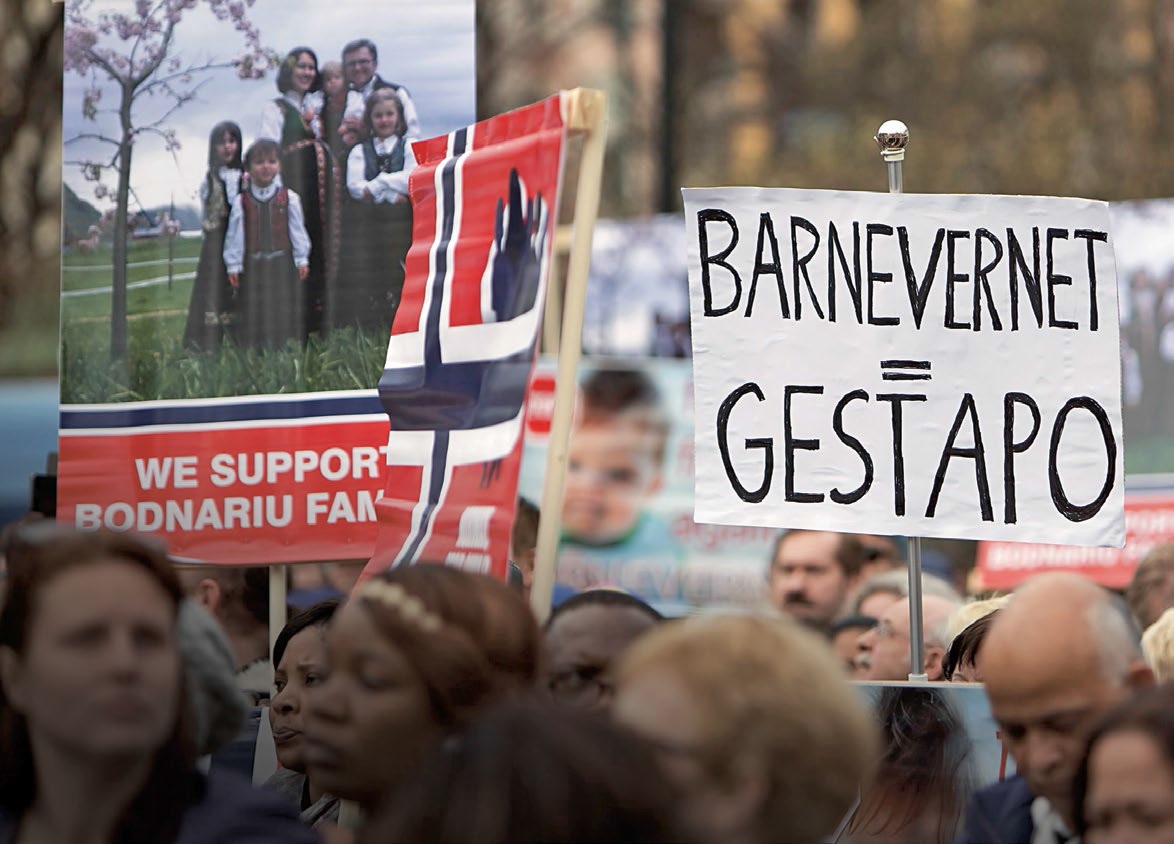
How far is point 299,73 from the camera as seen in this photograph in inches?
186

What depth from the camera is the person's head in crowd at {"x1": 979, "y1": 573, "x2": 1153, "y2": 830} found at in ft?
8.66

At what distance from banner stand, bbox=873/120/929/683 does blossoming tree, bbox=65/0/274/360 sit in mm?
1536

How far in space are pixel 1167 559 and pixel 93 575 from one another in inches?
161

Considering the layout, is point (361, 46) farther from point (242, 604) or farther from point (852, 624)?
point (852, 624)

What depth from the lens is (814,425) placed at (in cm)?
423

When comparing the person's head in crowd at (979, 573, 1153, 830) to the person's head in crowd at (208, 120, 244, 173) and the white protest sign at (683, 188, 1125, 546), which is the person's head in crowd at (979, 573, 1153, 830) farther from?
the person's head in crowd at (208, 120, 244, 173)

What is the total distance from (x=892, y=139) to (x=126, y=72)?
73.5 inches

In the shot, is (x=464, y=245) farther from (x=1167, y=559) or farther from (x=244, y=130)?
(x=1167, y=559)

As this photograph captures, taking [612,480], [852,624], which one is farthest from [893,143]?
[612,480]

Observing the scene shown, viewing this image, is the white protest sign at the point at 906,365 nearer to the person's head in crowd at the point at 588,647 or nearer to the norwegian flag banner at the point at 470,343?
the norwegian flag banner at the point at 470,343

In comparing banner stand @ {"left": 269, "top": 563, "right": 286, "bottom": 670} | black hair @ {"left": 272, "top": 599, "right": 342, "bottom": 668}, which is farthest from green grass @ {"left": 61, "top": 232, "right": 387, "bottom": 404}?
black hair @ {"left": 272, "top": 599, "right": 342, "bottom": 668}

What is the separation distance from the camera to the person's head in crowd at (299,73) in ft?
15.4

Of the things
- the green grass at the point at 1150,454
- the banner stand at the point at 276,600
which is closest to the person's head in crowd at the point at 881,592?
the banner stand at the point at 276,600

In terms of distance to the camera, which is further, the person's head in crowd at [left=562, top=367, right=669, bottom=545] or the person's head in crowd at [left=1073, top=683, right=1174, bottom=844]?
the person's head in crowd at [left=562, top=367, right=669, bottom=545]
